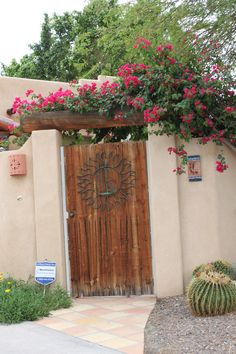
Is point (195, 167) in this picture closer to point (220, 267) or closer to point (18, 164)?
point (220, 267)

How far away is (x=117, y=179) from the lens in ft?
24.8

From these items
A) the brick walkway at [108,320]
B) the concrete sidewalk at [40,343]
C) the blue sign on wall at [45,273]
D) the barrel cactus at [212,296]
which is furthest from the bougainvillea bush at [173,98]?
the concrete sidewalk at [40,343]

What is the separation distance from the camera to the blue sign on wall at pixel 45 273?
7.45m

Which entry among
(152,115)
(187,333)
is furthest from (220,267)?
(152,115)

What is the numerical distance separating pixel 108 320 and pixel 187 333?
133cm

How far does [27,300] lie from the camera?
663cm

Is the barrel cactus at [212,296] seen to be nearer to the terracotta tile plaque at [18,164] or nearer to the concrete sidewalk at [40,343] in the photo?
the concrete sidewalk at [40,343]

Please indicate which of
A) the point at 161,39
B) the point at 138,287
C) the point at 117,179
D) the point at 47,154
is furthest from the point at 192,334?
Answer: the point at 161,39

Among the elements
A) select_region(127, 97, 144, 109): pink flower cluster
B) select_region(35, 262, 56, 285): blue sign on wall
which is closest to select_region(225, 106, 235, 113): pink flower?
select_region(127, 97, 144, 109): pink flower cluster

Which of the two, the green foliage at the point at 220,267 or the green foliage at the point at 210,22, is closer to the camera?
the green foliage at the point at 220,267

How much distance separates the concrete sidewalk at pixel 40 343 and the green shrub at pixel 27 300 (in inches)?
12.0

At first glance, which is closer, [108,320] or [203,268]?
[108,320]

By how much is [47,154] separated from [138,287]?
2364 mm

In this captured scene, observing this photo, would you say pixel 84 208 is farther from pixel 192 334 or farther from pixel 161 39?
pixel 161 39
